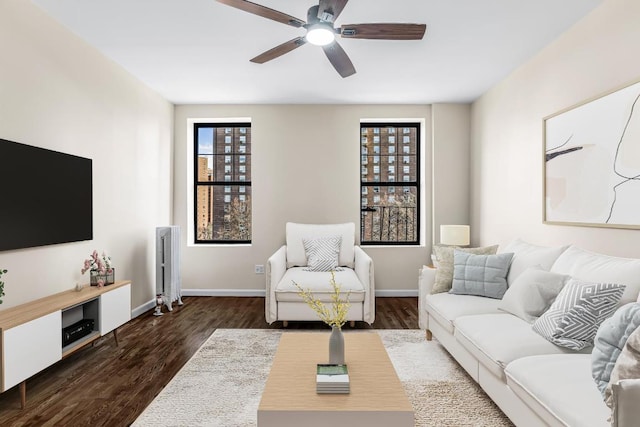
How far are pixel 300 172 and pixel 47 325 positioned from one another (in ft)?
11.5

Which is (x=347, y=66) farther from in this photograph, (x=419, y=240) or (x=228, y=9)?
(x=419, y=240)

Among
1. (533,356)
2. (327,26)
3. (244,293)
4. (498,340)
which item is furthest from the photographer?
(244,293)

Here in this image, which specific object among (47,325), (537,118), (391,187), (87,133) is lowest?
(47,325)

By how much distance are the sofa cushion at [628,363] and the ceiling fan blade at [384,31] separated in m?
1.96

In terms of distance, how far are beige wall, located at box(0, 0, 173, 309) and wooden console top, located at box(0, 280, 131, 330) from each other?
0.10m

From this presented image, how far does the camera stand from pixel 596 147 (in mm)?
2807

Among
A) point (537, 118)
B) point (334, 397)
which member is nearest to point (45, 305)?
point (334, 397)

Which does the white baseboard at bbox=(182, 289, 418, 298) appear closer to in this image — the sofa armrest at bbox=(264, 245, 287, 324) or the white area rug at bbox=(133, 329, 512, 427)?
the sofa armrest at bbox=(264, 245, 287, 324)

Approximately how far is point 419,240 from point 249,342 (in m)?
2.98

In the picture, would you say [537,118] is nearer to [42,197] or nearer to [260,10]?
[260,10]

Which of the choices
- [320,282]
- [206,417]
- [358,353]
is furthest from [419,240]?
[206,417]

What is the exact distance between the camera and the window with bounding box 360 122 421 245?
5629 millimetres

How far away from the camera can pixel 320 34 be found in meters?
2.53

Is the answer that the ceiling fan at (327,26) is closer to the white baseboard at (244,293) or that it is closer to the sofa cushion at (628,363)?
the sofa cushion at (628,363)
